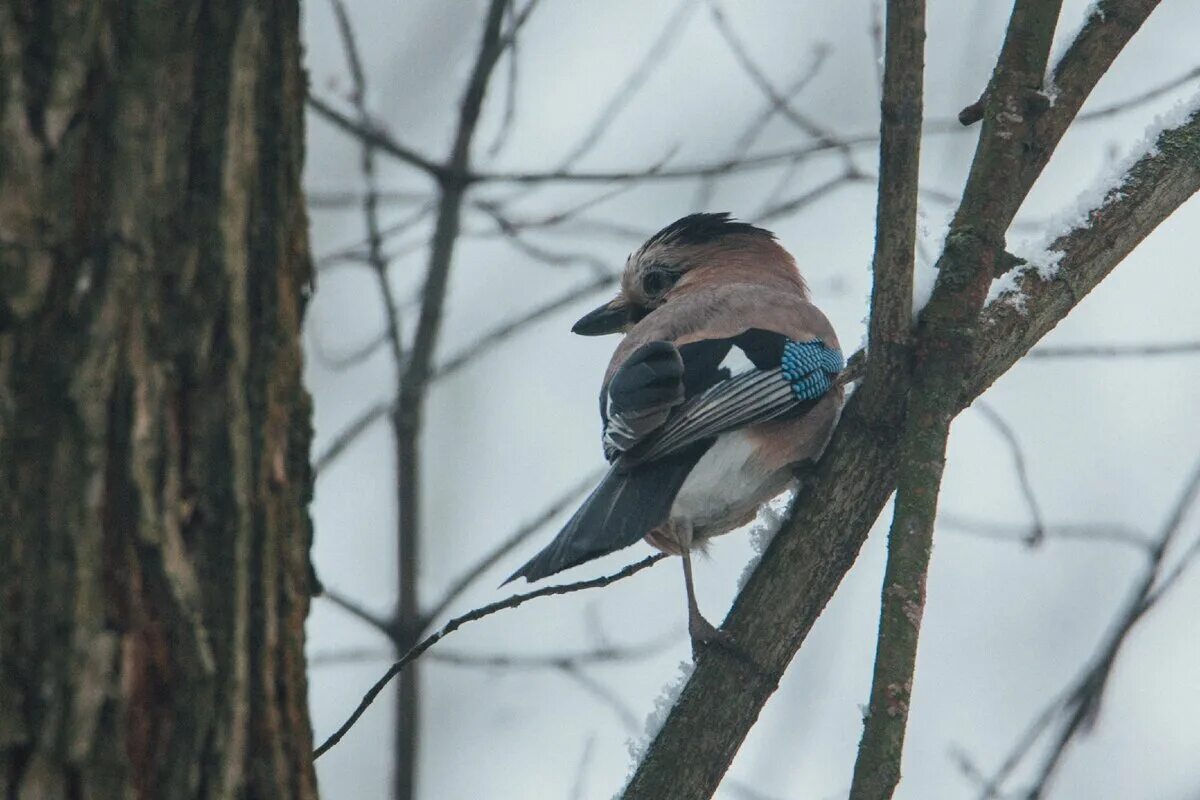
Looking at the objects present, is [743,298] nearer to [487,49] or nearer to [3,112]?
[487,49]

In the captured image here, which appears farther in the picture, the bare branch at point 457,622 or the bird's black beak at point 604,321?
the bird's black beak at point 604,321

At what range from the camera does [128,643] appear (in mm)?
1286

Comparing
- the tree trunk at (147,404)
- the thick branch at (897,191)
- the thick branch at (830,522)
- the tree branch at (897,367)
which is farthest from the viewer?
the thick branch at (830,522)

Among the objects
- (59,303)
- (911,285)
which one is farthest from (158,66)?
(911,285)

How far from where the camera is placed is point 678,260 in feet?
16.8

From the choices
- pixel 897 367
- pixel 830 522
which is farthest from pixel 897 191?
pixel 830 522

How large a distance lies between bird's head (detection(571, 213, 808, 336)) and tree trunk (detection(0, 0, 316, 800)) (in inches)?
145

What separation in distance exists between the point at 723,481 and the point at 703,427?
6.9 inches

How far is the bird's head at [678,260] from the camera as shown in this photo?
5.09 m

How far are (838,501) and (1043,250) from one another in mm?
667

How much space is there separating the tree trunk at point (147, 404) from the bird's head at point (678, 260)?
12.1ft

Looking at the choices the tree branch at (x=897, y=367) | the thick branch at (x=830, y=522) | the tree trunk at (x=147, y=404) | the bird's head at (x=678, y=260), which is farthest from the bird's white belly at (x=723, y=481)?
the tree trunk at (x=147, y=404)

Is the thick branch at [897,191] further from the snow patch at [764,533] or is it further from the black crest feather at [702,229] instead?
the black crest feather at [702,229]

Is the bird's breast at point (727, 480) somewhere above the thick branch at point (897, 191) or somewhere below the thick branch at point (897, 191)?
above
